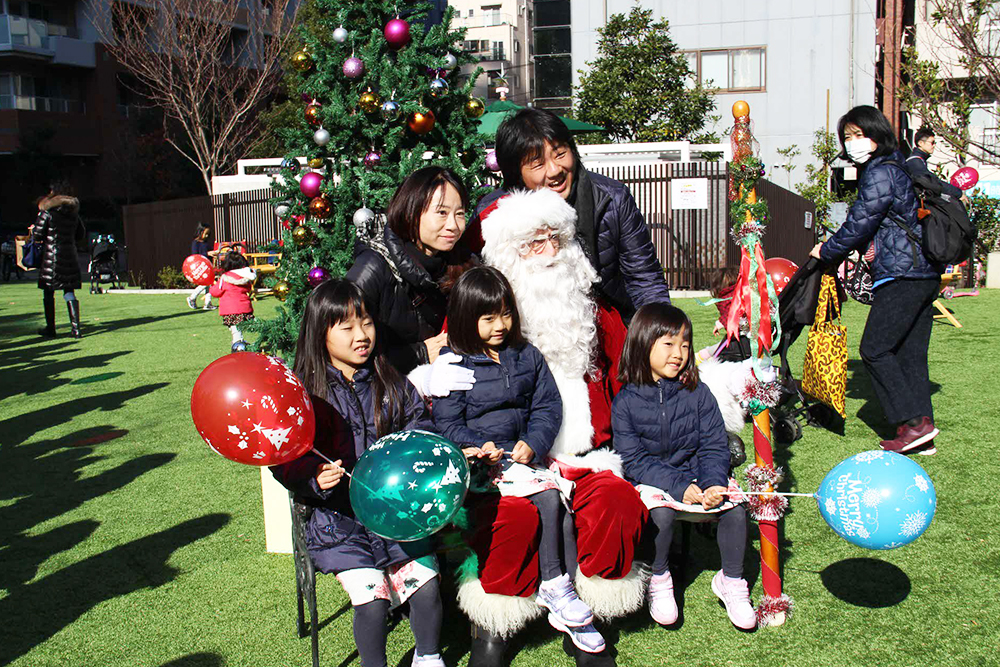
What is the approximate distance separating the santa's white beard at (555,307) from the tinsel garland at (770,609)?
3.76 ft

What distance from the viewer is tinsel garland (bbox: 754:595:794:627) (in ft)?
10.8

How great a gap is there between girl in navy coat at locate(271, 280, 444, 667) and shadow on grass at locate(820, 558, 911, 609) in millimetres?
1760

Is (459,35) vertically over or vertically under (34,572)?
over

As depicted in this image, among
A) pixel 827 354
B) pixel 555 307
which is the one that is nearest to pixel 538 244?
pixel 555 307

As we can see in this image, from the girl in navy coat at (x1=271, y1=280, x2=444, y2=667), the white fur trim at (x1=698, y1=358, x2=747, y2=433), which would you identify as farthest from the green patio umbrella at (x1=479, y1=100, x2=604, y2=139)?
the girl in navy coat at (x1=271, y1=280, x2=444, y2=667)

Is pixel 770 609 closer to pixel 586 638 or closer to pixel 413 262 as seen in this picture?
pixel 586 638

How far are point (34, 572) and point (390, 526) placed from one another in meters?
2.42

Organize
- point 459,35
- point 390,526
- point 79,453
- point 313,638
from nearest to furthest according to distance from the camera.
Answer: point 390,526, point 313,638, point 459,35, point 79,453

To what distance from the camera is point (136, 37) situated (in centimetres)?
2509

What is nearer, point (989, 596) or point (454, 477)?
point (454, 477)

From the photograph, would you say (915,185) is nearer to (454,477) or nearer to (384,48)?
(384,48)

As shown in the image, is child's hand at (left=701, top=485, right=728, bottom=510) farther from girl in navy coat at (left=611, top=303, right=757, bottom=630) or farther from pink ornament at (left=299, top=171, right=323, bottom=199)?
pink ornament at (left=299, top=171, right=323, bottom=199)

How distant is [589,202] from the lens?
367cm

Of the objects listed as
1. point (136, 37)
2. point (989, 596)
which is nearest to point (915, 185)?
point (989, 596)
